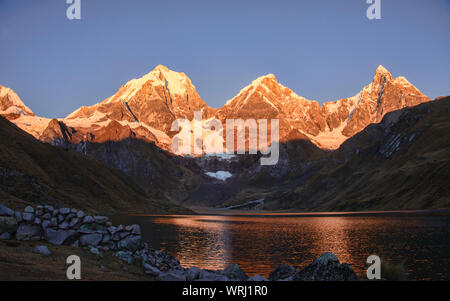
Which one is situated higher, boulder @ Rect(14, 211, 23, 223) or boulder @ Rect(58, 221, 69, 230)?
boulder @ Rect(14, 211, 23, 223)

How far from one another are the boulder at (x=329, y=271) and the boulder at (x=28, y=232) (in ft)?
74.2

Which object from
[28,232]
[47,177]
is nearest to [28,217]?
[28,232]

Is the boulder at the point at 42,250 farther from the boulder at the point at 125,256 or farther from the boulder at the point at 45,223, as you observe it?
the boulder at the point at 125,256

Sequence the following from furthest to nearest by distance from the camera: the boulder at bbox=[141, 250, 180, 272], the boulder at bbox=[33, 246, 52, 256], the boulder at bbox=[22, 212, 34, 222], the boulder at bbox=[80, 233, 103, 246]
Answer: the boulder at bbox=[80, 233, 103, 246]
the boulder at bbox=[141, 250, 180, 272]
the boulder at bbox=[22, 212, 34, 222]
the boulder at bbox=[33, 246, 52, 256]

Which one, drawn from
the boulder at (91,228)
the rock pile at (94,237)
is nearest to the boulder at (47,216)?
the rock pile at (94,237)

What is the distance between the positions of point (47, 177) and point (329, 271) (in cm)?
14622

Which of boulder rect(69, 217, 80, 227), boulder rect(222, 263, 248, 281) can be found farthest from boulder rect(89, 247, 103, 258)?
boulder rect(222, 263, 248, 281)

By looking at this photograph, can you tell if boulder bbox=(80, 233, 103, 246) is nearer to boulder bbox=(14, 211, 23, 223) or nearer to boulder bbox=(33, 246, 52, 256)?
boulder bbox=(33, 246, 52, 256)

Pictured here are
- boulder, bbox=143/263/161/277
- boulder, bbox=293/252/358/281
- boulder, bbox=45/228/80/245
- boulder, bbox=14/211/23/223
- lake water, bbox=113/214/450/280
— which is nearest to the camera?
boulder, bbox=293/252/358/281

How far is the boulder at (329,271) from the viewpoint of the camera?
27734mm

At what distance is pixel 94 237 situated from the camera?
118ft

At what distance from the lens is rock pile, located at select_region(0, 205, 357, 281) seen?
31.8 m

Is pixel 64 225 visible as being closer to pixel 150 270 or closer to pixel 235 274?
pixel 150 270
